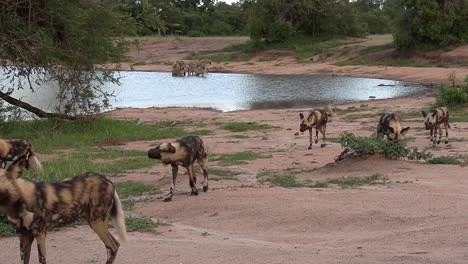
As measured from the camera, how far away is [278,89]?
33625mm

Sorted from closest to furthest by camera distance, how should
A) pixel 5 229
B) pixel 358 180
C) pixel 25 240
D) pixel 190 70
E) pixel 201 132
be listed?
pixel 25 240, pixel 5 229, pixel 358 180, pixel 201 132, pixel 190 70

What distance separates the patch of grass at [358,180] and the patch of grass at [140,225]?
11.5 ft

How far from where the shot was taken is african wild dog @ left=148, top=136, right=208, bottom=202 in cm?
923

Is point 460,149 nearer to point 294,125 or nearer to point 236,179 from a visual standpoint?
point 236,179

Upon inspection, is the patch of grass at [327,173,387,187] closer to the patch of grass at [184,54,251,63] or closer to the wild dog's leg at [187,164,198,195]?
the wild dog's leg at [187,164,198,195]

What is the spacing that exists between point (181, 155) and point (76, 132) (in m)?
8.05

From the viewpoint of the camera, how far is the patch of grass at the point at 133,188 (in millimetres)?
9855

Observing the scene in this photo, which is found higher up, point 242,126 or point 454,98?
point 454,98

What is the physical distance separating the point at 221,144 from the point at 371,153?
4924 mm

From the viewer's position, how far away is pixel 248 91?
3350cm

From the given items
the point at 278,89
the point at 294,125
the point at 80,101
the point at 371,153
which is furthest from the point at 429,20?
the point at 371,153

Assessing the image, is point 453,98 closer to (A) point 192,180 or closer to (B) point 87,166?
(B) point 87,166

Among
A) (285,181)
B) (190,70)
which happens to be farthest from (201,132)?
(190,70)

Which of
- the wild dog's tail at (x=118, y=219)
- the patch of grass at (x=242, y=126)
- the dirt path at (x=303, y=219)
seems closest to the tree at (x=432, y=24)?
the patch of grass at (x=242, y=126)
